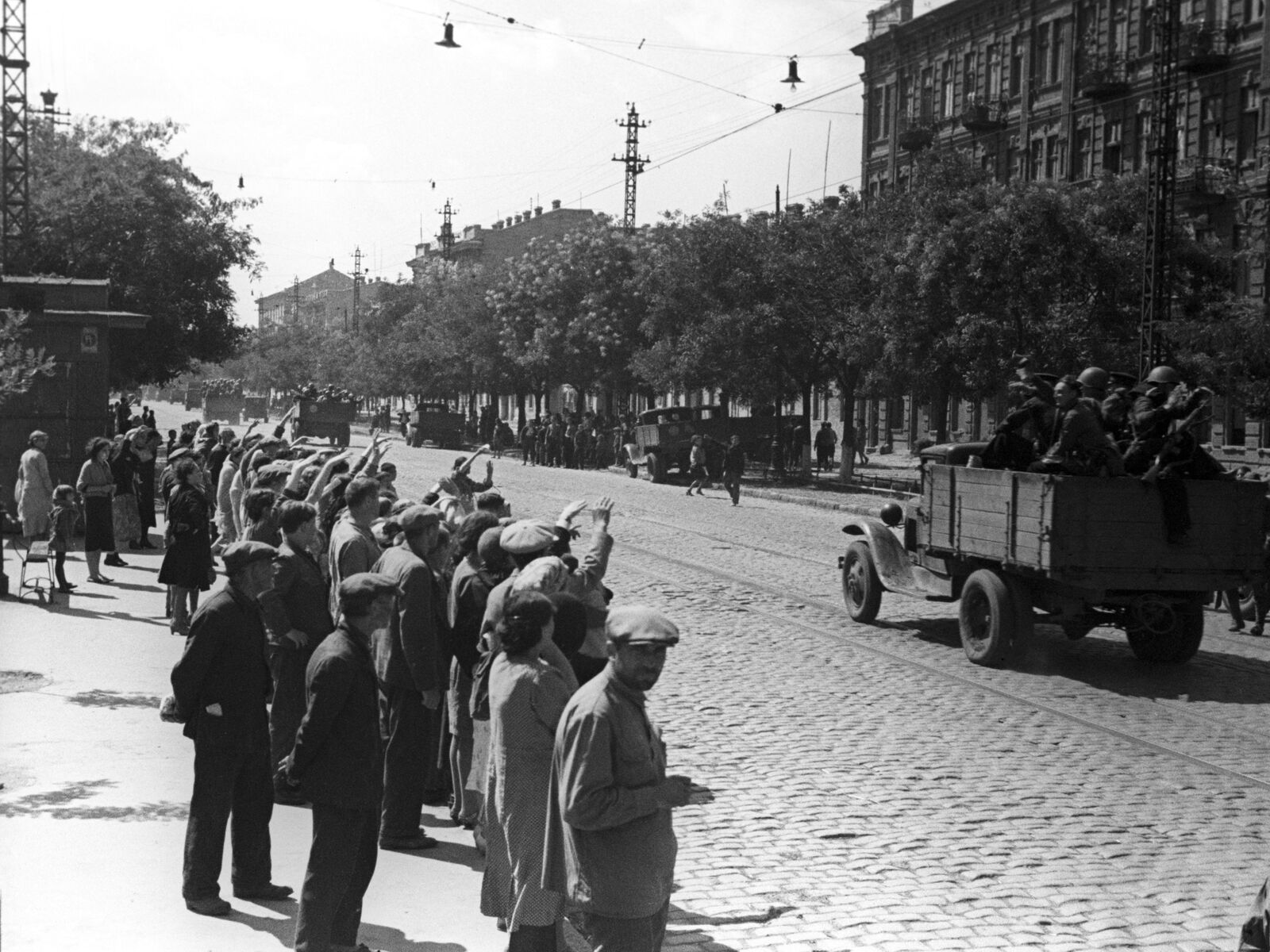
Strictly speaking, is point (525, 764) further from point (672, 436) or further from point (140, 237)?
point (672, 436)

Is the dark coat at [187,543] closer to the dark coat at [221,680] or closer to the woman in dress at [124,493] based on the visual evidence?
the woman in dress at [124,493]

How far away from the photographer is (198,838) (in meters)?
6.67

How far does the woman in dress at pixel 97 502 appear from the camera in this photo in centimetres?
1703

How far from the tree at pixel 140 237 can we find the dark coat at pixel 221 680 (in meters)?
26.7

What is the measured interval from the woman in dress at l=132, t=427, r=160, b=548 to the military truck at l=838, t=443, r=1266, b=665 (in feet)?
31.7

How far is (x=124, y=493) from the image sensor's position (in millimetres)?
19312

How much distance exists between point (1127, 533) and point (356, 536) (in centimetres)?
654

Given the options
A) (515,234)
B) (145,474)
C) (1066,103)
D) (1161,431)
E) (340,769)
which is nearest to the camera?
(340,769)

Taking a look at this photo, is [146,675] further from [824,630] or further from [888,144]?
[888,144]

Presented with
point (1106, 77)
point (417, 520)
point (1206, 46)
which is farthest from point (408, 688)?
point (1106, 77)

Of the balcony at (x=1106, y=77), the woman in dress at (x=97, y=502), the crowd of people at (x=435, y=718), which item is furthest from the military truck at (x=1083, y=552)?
the balcony at (x=1106, y=77)

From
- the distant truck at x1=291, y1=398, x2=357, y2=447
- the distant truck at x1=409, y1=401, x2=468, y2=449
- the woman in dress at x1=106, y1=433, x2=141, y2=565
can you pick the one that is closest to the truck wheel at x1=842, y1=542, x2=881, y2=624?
the woman in dress at x1=106, y1=433, x2=141, y2=565

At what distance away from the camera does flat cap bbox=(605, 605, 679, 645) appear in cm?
453

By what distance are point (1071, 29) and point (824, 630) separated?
38513mm
